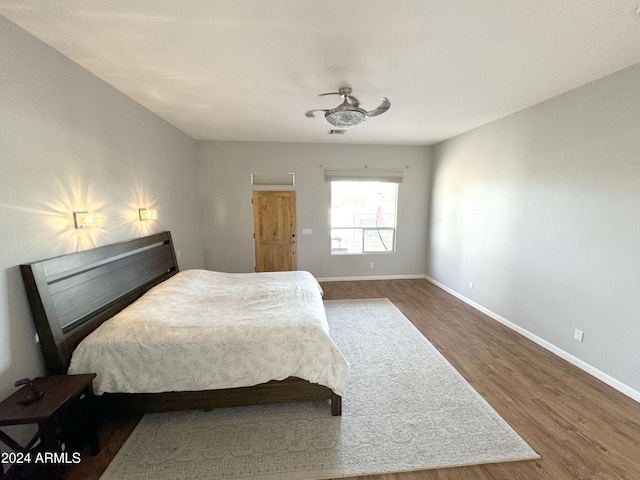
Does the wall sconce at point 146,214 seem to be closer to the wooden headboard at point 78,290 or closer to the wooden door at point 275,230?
the wooden headboard at point 78,290

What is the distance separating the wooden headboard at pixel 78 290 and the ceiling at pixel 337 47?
60.5 inches

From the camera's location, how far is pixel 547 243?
298cm

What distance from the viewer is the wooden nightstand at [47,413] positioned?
4.44ft

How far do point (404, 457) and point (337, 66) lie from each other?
2878mm

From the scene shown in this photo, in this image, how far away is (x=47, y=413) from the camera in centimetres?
136

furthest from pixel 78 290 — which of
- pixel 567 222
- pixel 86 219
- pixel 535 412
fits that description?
pixel 567 222

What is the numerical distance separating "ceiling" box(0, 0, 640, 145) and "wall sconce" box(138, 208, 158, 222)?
3.98ft

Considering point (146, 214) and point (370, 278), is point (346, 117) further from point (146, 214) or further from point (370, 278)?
point (370, 278)

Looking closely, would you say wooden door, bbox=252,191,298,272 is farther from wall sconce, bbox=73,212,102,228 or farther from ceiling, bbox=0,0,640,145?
wall sconce, bbox=73,212,102,228

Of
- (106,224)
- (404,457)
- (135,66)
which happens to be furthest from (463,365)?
(135,66)

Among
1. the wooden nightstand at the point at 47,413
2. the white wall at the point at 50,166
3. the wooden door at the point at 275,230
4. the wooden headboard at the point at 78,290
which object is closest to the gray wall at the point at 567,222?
the wooden door at the point at 275,230

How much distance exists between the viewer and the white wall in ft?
5.23

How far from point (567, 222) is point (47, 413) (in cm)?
432

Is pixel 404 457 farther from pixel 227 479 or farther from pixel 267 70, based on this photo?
pixel 267 70
